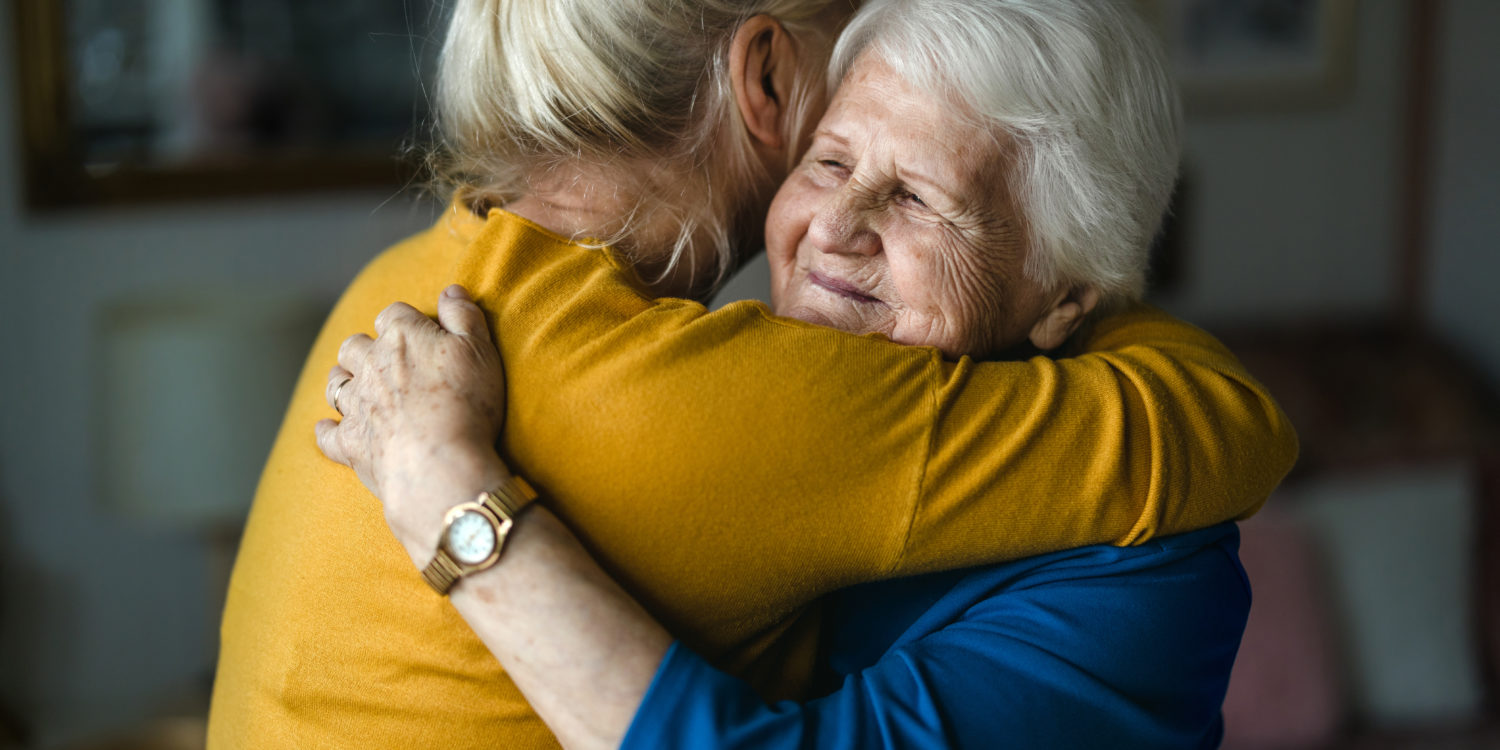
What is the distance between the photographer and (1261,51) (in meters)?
3.72

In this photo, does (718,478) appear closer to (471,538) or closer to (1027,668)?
(471,538)

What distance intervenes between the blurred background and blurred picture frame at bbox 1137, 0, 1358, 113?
13 millimetres

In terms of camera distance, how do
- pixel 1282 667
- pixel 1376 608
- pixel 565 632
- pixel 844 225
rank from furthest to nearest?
pixel 1376 608, pixel 1282 667, pixel 844 225, pixel 565 632

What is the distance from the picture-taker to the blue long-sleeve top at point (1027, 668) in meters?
0.71

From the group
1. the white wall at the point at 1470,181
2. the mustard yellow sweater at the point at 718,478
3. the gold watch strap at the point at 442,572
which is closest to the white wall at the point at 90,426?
the mustard yellow sweater at the point at 718,478

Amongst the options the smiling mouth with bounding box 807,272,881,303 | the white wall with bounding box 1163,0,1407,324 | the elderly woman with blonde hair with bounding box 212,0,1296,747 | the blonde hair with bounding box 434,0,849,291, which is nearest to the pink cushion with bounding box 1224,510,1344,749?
the white wall with bounding box 1163,0,1407,324

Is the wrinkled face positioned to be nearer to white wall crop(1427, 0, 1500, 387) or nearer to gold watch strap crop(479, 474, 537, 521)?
gold watch strap crop(479, 474, 537, 521)

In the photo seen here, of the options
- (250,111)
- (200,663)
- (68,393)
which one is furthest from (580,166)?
(200,663)

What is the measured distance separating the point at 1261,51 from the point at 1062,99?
329 cm

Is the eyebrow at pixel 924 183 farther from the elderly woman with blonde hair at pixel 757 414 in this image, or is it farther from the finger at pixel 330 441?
the finger at pixel 330 441

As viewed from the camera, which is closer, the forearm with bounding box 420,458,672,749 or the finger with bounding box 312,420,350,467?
the forearm with bounding box 420,458,672,749

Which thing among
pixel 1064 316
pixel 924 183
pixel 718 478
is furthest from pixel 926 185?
pixel 718 478

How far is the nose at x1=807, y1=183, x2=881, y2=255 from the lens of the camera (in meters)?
0.93

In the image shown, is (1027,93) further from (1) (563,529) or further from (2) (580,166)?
(1) (563,529)
